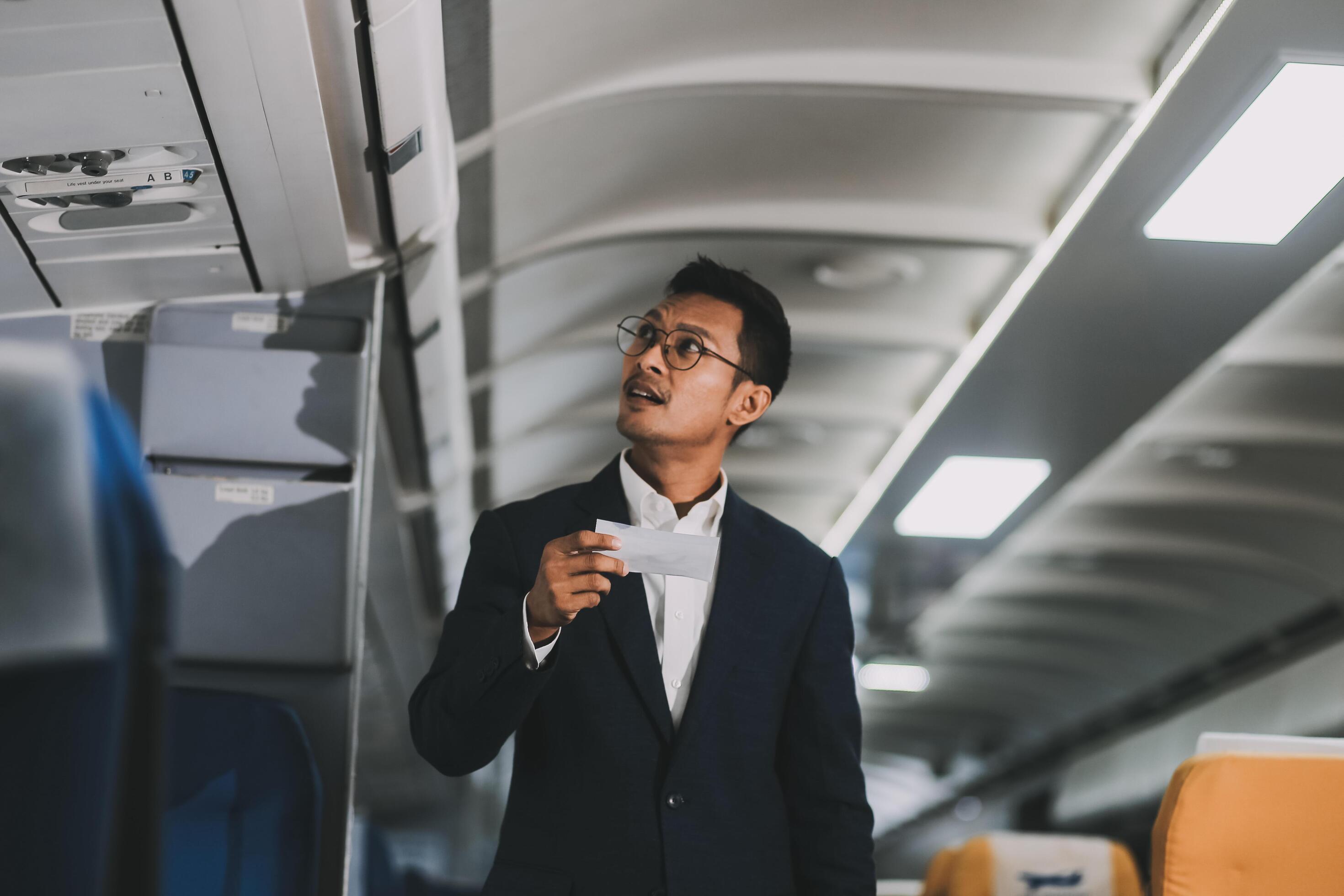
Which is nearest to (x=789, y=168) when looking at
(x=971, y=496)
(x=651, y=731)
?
(x=651, y=731)

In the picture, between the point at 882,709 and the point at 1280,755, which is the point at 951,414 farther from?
the point at 882,709

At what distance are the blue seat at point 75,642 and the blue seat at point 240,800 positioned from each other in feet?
8.93

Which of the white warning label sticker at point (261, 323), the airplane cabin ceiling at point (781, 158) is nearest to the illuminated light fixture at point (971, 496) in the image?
the airplane cabin ceiling at point (781, 158)

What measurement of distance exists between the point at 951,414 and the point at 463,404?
2.83 m

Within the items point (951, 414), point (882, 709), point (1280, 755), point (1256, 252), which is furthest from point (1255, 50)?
point (882, 709)

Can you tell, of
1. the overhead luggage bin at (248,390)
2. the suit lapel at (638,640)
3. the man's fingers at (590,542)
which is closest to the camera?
the man's fingers at (590,542)

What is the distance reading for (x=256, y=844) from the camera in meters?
3.34

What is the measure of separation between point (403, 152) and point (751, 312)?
1488mm

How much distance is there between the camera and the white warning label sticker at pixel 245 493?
380 centimetres

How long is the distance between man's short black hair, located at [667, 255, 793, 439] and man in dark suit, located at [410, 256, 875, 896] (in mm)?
25

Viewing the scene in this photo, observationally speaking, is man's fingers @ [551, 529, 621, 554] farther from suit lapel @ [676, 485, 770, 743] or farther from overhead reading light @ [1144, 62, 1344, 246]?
overhead reading light @ [1144, 62, 1344, 246]

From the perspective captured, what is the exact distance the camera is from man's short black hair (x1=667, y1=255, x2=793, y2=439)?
276 cm

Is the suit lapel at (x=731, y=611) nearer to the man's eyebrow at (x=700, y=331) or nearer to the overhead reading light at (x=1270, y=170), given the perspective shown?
the man's eyebrow at (x=700, y=331)

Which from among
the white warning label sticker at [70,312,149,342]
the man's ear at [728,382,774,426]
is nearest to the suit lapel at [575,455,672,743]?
the man's ear at [728,382,774,426]
